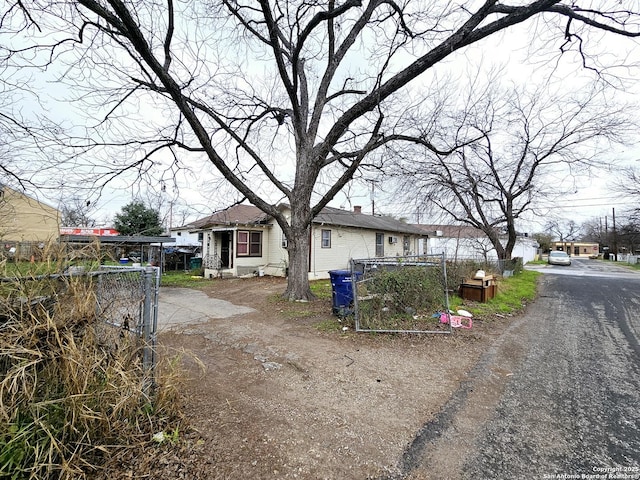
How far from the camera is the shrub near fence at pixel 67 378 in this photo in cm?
186

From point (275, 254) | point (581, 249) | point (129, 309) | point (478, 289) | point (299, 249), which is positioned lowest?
point (478, 289)

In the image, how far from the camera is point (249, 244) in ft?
47.8

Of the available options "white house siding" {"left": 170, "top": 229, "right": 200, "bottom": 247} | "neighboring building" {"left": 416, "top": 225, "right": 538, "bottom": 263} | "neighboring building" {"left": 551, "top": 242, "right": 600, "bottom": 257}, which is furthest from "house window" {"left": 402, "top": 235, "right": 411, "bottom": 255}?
"neighboring building" {"left": 551, "top": 242, "right": 600, "bottom": 257}

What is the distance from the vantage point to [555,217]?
1773 cm

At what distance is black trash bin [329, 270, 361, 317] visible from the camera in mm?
6211

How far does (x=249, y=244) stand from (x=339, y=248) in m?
4.67

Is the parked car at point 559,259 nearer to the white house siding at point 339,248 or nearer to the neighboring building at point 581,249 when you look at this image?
the white house siding at point 339,248

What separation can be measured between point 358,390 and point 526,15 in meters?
7.05

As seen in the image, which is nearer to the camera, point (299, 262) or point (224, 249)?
point (299, 262)

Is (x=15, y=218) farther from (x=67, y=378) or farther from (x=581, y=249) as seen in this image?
(x=581, y=249)

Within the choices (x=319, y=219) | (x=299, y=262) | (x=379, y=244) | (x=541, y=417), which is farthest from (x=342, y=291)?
(x=379, y=244)

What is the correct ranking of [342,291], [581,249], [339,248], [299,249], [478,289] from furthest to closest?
[581,249] → [339,248] → [478,289] → [299,249] → [342,291]

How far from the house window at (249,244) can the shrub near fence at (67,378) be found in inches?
463

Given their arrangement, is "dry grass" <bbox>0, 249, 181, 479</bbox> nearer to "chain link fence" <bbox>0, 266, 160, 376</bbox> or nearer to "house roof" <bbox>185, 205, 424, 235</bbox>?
"chain link fence" <bbox>0, 266, 160, 376</bbox>
